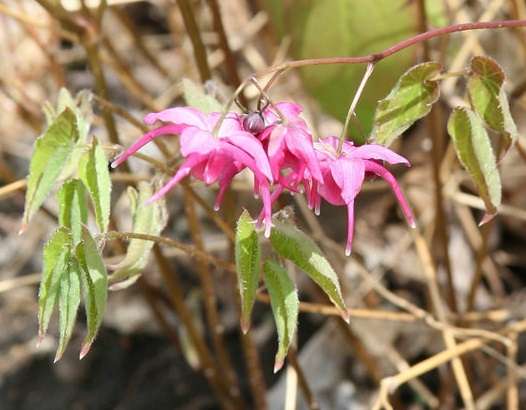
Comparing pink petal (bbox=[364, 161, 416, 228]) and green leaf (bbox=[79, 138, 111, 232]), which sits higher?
green leaf (bbox=[79, 138, 111, 232])

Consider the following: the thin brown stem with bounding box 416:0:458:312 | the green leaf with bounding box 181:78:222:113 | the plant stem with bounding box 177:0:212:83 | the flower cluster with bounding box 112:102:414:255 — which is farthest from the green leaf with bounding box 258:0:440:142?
the flower cluster with bounding box 112:102:414:255

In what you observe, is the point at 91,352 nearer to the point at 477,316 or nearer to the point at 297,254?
the point at 477,316

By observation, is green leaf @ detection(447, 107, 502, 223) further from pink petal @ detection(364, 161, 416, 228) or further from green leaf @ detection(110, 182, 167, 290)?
green leaf @ detection(110, 182, 167, 290)

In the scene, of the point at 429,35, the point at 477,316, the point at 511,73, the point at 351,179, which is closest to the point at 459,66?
the point at 511,73

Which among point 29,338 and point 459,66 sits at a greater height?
point 459,66

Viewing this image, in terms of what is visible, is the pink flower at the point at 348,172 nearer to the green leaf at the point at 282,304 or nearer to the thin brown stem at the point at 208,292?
the green leaf at the point at 282,304

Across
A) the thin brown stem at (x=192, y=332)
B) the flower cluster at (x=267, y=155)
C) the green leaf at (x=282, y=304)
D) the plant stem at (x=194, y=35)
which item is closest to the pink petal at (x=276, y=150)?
the flower cluster at (x=267, y=155)
